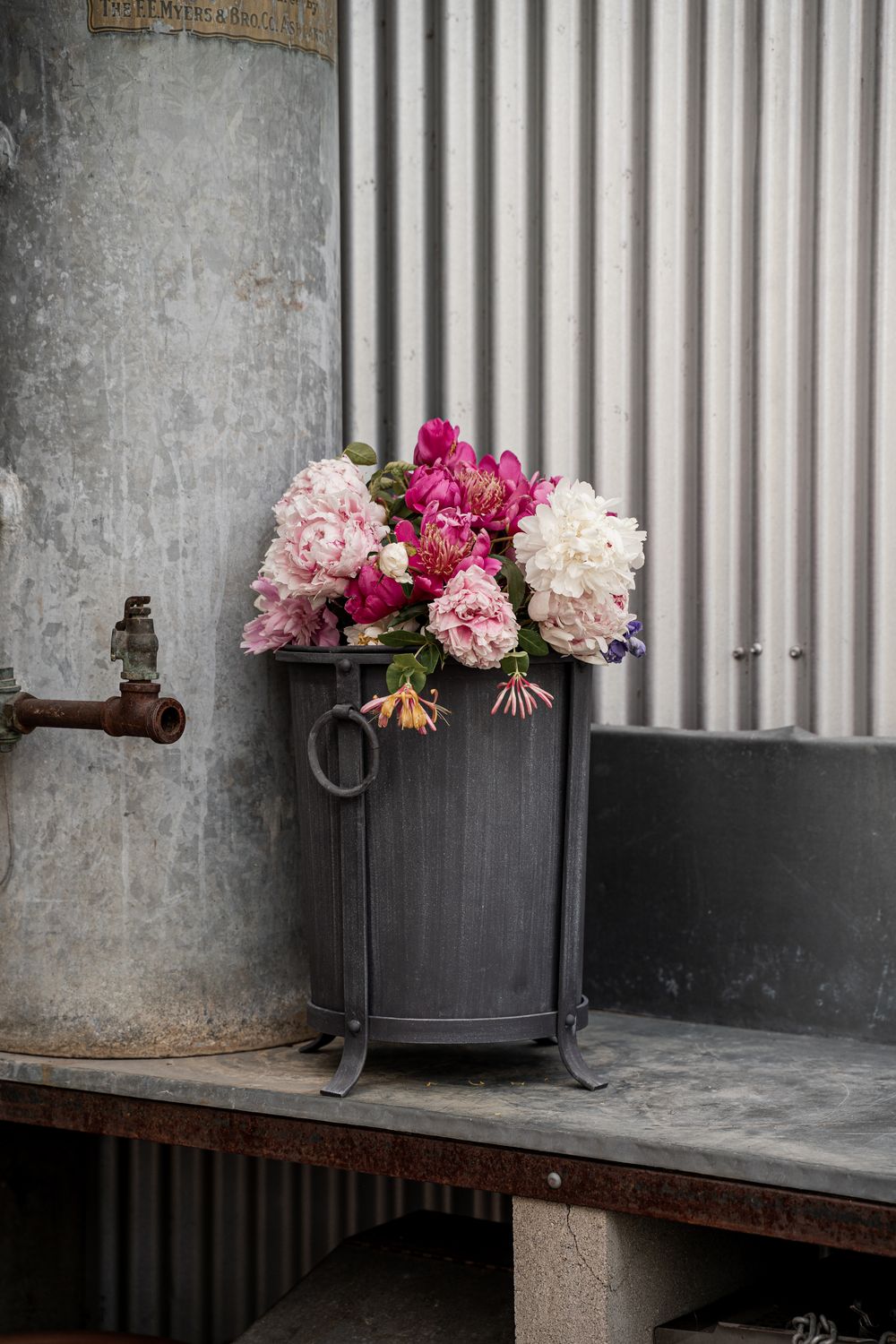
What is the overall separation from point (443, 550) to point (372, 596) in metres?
0.15

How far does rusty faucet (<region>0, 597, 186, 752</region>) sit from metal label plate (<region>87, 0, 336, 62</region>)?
1049 mm

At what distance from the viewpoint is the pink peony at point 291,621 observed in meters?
2.65

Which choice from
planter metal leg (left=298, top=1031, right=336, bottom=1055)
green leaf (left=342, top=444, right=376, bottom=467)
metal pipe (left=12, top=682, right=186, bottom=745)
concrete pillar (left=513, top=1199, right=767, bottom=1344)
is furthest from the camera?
planter metal leg (left=298, top=1031, right=336, bottom=1055)

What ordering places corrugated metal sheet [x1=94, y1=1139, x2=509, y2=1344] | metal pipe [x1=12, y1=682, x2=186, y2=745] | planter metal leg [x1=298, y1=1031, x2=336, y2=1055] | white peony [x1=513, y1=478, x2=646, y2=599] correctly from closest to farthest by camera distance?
white peony [x1=513, y1=478, x2=646, y2=599] < metal pipe [x1=12, y1=682, x2=186, y2=745] < planter metal leg [x1=298, y1=1031, x2=336, y2=1055] < corrugated metal sheet [x1=94, y1=1139, x2=509, y2=1344]

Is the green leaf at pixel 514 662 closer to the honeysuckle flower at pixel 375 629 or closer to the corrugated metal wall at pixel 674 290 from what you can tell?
the honeysuckle flower at pixel 375 629

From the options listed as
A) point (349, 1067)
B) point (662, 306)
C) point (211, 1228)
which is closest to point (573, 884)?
point (349, 1067)

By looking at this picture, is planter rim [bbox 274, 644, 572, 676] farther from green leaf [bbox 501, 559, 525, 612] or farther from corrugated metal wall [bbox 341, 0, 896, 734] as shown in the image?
corrugated metal wall [bbox 341, 0, 896, 734]

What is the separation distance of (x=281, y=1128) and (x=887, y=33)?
7.39ft

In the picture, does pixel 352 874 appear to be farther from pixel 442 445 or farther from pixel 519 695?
pixel 442 445

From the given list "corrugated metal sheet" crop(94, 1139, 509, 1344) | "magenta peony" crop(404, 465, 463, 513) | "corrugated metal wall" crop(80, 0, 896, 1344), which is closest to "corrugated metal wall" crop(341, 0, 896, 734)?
"corrugated metal wall" crop(80, 0, 896, 1344)

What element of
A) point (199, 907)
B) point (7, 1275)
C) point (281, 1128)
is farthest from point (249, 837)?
point (7, 1275)

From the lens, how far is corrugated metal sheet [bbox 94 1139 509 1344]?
345 cm

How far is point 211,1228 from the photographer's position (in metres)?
3.56

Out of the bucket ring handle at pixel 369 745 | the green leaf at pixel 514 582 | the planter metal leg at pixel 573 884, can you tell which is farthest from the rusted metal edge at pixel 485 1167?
the green leaf at pixel 514 582
